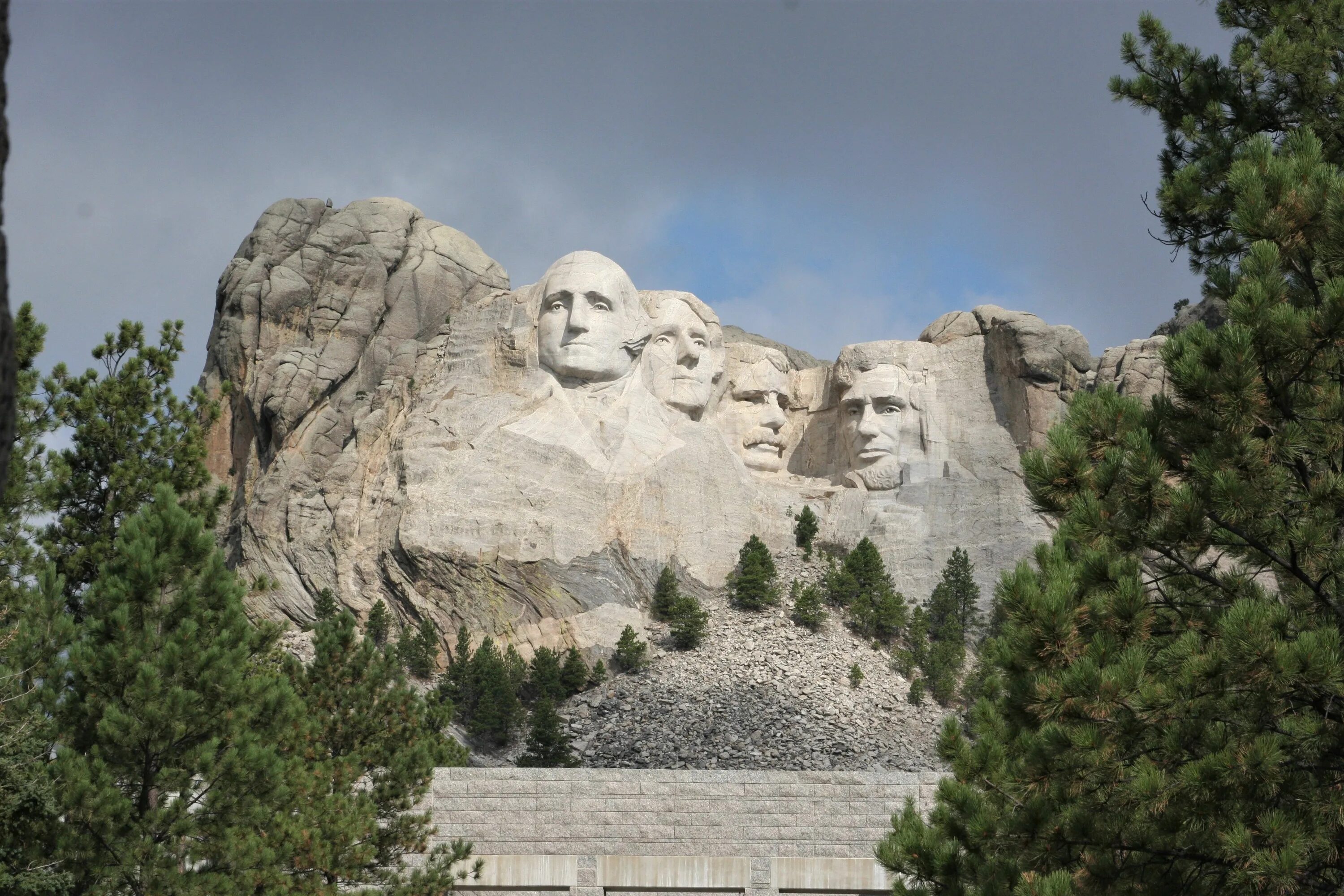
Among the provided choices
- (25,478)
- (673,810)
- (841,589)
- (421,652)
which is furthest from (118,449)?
(841,589)

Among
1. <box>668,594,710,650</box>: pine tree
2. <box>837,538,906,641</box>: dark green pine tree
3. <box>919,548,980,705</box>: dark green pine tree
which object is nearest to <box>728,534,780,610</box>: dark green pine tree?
<box>668,594,710,650</box>: pine tree

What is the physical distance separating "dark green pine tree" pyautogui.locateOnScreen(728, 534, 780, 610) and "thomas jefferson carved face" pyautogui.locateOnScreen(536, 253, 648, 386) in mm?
4209

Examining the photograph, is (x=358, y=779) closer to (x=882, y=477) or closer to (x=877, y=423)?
(x=882, y=477)

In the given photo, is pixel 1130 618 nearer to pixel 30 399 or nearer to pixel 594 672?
pixel 30 399

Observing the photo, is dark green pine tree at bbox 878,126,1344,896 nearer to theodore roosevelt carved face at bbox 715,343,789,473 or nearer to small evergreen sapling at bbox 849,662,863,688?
small evergreen sapling at bbox 849,662,863,688

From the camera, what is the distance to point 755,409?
116ft

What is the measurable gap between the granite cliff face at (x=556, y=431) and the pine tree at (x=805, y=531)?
21 cm

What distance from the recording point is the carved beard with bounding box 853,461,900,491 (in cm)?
3381

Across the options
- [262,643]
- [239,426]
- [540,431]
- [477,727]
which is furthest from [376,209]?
[262,643]

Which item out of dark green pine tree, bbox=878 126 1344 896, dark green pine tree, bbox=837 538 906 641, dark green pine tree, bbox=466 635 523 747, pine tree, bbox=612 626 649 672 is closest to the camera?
dark green pine tree, bbox=878 126 1344 896

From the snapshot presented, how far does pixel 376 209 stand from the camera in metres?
36.1

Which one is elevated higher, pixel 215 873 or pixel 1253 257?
pixel 1253 257

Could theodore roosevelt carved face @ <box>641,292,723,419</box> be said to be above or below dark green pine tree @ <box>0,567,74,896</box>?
above

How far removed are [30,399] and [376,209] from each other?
62.7 feet
